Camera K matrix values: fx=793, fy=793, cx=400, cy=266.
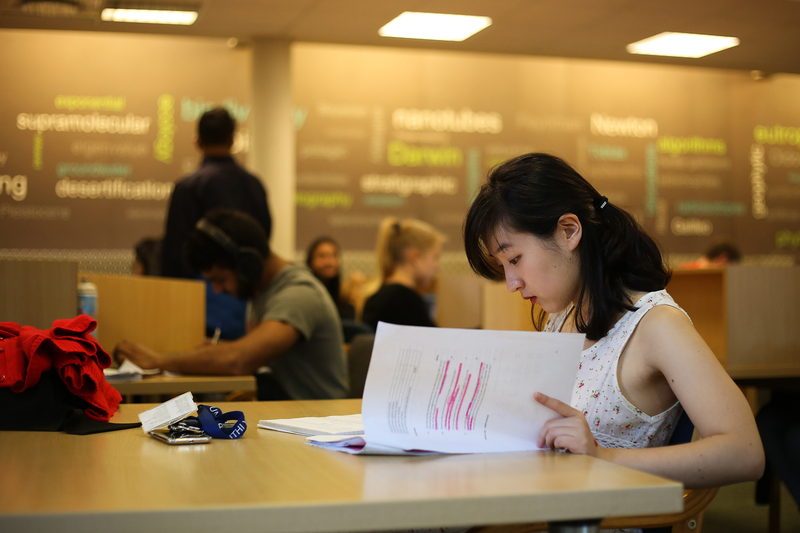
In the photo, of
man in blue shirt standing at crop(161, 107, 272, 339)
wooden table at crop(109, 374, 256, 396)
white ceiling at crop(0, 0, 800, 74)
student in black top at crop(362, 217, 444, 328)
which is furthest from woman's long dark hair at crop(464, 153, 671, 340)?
white ceiling at crop(0, 0, 800, 74)

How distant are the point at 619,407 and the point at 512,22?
155 inches

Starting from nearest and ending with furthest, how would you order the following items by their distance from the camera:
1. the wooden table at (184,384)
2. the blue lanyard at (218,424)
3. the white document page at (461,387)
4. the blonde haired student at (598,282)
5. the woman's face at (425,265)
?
the white document page at (461,387) < the blue lanyard at (218,424) < the blonde haired student at (598,282) < the wooden table at (184,384) < the woman's face at (425,265)

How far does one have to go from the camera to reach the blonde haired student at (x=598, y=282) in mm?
1232

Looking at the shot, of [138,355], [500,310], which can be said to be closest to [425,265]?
[500,310]

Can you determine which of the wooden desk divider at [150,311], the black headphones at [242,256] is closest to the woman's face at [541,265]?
the black headphones at [242,256]

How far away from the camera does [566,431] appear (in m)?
0.99

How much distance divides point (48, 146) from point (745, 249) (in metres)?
5.61

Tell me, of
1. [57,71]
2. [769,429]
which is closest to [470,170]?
[57,71]

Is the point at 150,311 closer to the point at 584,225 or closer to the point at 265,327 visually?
the point at 265,327

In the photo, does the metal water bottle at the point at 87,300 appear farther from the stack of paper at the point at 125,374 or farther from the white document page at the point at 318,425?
the white document page at the point at 318,425

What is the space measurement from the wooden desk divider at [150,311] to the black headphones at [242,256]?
16.7 inches

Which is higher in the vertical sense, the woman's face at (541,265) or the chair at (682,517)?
the woman's face at (541,265)

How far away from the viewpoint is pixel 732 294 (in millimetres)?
3080

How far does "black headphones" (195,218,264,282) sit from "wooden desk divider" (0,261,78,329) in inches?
20.6
